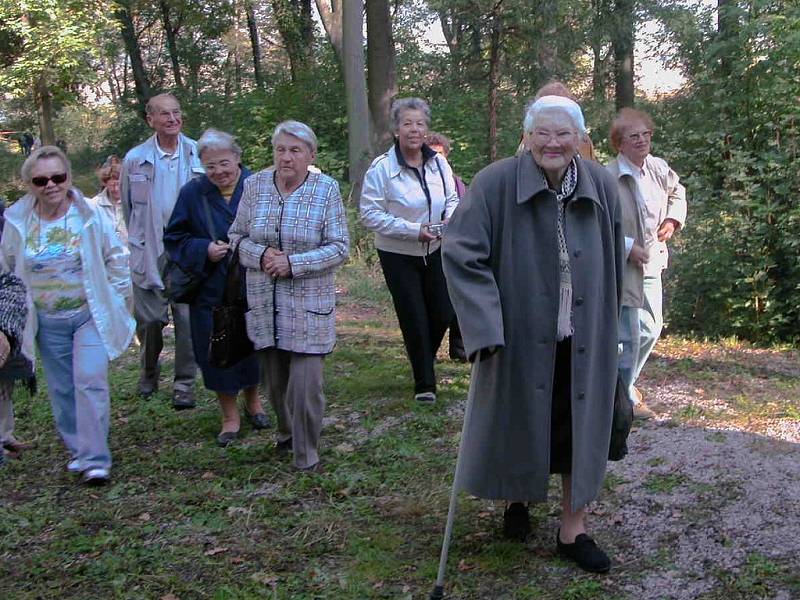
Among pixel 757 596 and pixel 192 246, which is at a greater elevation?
pixel 192 246

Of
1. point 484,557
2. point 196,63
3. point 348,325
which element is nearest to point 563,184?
point 484,557

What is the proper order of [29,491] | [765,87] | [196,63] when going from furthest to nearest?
1. [196,63]
2. [765,87]
3. [29,491]

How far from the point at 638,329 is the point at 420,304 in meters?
1.54

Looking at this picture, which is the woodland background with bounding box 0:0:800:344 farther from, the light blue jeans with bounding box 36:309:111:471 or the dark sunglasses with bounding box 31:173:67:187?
the dark sunglasses with bounding box 31:173:67:187

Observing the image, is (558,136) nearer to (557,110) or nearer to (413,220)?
(557,110)

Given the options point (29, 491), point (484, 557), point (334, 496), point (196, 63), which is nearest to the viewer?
point (484, 557)

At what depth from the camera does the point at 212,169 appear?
19.5 feet

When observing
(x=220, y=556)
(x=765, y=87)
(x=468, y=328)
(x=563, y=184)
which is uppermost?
(x=765, y=87)

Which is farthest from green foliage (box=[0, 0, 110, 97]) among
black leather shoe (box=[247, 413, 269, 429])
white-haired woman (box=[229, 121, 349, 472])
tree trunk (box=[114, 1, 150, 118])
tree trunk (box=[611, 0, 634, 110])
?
white-haired woman (box=[229, 121, 349, 472])

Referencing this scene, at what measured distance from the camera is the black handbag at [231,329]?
554 cm

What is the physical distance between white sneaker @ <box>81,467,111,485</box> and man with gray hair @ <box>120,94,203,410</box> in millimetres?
1511

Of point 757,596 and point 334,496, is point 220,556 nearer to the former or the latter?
point 334,496

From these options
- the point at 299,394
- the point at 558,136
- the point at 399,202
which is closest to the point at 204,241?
the point at 299,394

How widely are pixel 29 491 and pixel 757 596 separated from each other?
13.5 feet
